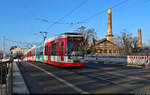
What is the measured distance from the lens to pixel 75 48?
632 inches

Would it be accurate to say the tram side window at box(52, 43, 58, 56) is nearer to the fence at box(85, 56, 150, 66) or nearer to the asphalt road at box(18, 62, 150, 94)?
the asphalt road at box(18, 62, 150, 94)

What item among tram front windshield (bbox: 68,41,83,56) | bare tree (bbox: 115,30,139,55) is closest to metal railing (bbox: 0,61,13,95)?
tram front windshield (bbox: 68,41,83,56)

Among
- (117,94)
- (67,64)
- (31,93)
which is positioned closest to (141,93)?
(117,94)

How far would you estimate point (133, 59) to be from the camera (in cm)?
2353

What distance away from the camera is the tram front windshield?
15.8 metres

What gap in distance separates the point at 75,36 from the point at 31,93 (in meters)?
9.92

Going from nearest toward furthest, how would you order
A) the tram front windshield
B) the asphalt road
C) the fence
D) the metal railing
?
1. the asphalt road
2. the metal railing
3. the tram front windshield
4. the fence

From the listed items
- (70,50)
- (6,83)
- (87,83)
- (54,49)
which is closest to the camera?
(87,83)

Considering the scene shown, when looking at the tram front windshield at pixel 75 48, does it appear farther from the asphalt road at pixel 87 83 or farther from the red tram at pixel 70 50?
the asphalt road at pixel 87 83

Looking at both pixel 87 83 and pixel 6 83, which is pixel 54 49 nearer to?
pixel 6 83

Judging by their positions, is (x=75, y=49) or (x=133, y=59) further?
(x=133, y=59)

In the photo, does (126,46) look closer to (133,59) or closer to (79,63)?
(133,59)

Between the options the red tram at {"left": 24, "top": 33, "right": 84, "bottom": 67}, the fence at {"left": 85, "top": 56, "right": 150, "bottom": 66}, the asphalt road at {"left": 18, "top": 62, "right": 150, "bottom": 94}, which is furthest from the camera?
the fence at {"left": 85, "top": 56, "right": 150, "bottom": 66}

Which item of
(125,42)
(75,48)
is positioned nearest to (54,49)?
(75,48)
